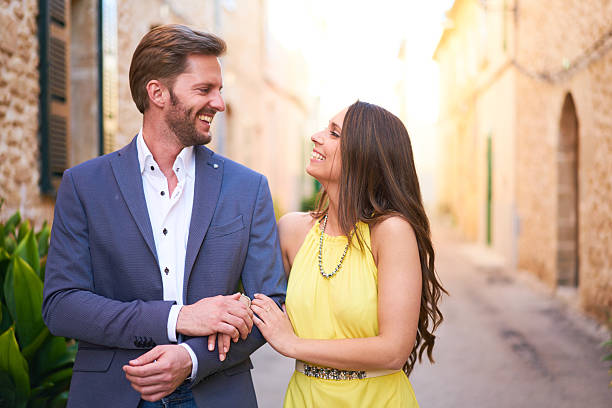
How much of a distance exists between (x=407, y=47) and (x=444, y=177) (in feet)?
39.5

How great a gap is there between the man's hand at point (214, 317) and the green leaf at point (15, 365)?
3.34ft

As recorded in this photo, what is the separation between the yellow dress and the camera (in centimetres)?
199

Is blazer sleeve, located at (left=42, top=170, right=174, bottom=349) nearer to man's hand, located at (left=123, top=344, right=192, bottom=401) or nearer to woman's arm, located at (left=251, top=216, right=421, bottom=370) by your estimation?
man's hand, located at (left=123, top=344, right=192, bottom=401)

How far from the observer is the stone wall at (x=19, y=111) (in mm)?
4000

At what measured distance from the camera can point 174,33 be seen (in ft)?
6.50

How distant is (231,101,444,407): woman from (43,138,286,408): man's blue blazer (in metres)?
0.16

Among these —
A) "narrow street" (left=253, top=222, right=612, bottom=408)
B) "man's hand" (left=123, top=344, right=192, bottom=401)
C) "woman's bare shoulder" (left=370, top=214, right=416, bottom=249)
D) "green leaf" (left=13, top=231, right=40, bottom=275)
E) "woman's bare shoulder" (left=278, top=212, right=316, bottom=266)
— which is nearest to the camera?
"man's hand" (left=123, top=344, right=192, bottom=401)

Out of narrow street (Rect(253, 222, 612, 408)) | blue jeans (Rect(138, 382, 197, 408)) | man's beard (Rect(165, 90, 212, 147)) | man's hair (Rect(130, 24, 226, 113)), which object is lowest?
narrow street (Rect(253, 222, 612, 408))

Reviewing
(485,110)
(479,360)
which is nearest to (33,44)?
(479,360)

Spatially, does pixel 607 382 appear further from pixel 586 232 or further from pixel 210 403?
pixel 210 403

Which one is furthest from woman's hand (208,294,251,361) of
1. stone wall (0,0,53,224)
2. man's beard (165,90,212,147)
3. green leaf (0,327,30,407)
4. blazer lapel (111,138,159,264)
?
stone wall (0,0,53,224)

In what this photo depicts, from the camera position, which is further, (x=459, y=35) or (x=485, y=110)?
(x=459, y=35)

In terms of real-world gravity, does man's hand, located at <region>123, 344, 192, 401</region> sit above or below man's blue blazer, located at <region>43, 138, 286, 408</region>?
below

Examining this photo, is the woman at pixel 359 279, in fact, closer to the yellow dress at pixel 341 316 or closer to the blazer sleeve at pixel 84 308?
the yellow dress at pixel 341 316
